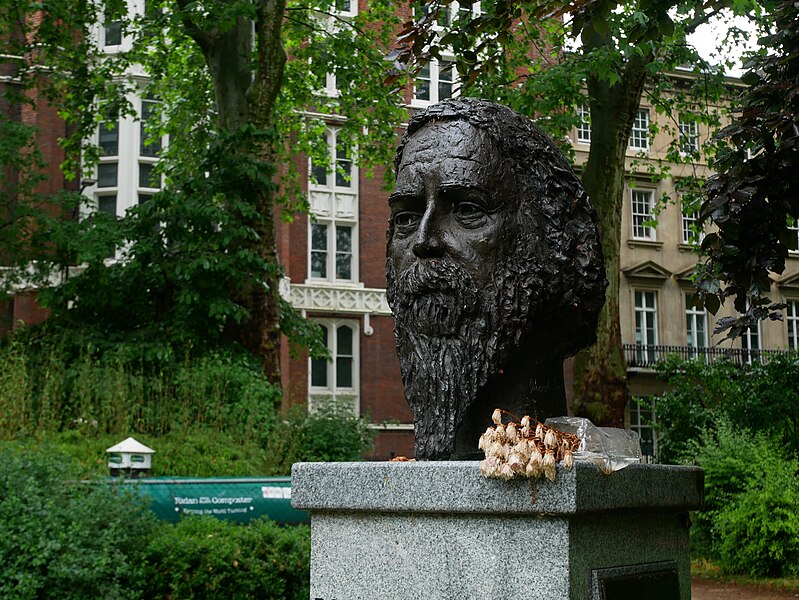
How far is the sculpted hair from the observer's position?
500cm

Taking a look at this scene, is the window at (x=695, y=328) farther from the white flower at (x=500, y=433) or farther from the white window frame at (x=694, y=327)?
the white flower at (x=500, y=433)

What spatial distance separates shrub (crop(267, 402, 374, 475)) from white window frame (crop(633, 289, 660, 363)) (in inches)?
859

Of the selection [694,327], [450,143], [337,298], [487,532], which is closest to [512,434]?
[487,532]

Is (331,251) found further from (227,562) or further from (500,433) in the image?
(500,433)

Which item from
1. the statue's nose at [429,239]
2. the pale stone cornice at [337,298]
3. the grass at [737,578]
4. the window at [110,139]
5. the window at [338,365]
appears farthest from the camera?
the window at [338,365]

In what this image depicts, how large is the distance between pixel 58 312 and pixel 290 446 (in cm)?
458

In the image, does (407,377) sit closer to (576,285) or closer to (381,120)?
(576,285)

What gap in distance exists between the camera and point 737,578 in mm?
16359

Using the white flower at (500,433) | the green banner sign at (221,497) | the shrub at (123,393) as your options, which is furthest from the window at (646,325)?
the white flower at (500,433)

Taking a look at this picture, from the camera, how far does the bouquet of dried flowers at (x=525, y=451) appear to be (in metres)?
3.97

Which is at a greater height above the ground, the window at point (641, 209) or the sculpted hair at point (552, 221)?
the window at point (641, 209)

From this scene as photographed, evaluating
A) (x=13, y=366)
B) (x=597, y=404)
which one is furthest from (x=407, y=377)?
(x=597, y=404)

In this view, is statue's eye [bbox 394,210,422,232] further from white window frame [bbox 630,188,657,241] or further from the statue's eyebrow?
white window frame [bbox 630,188,657,241]

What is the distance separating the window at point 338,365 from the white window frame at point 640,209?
1206cm
